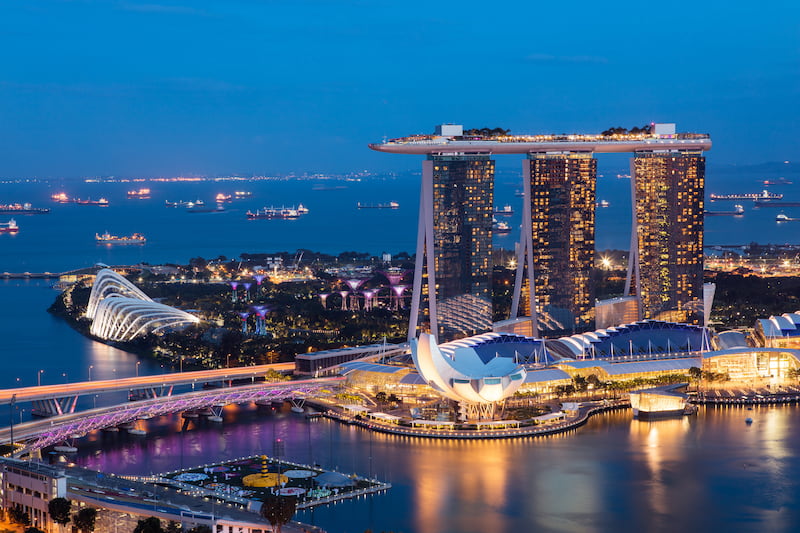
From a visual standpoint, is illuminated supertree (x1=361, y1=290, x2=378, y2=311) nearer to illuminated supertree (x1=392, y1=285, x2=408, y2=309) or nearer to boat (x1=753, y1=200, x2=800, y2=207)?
illuminated supertree (x1=392, y1=285, x2=408, y2=309)

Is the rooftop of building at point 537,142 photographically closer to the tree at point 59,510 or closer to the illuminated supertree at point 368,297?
the illuminated supertree at point 368,297

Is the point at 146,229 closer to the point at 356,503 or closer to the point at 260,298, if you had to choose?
the point at 260,298

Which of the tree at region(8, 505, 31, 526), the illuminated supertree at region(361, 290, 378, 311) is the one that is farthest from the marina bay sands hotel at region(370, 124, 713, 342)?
the tree at region(8, 505, 31, 526)

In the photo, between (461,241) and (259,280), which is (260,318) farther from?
(259,280)

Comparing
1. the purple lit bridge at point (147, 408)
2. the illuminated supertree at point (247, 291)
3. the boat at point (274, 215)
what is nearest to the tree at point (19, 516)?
the purple lit bridge at point (147, 408)

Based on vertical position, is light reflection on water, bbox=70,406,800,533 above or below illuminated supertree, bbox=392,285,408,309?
below

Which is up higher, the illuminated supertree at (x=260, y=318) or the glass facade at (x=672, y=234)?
the glass facade at (x=672, y=234)

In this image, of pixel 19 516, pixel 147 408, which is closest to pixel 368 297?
pixel 147 408
